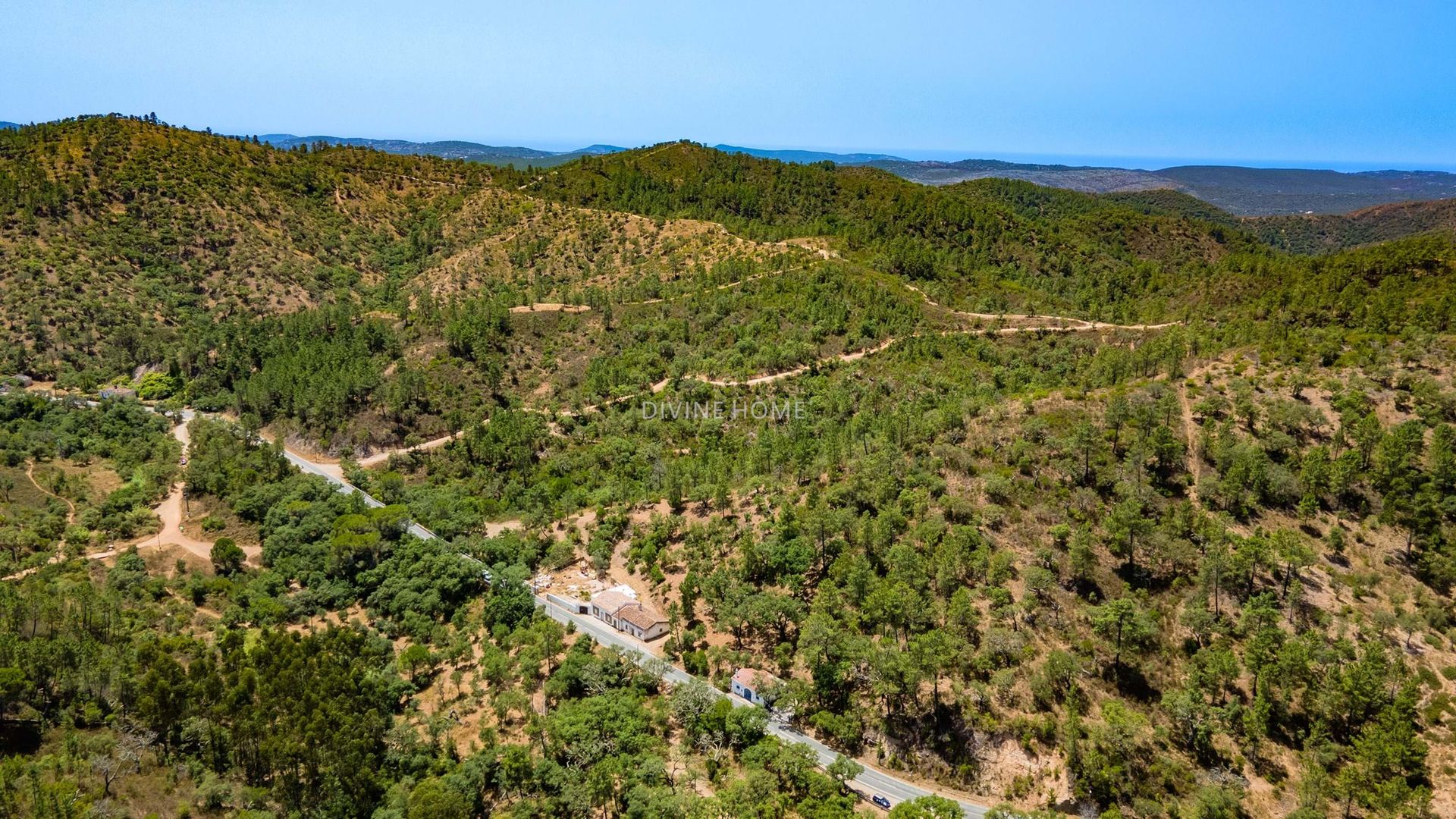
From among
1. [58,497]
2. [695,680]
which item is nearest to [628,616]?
[695,680]

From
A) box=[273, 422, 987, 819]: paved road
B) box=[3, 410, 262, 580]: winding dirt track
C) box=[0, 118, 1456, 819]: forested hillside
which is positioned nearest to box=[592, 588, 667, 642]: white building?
box=[273, 422, 987, 819]: paved road

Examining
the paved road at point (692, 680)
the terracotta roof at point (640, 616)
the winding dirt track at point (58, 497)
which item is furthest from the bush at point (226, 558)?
the terracotta roof at point (640, 616)

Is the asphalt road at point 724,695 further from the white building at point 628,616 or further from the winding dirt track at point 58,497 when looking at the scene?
the winding dirt track at point 58,497

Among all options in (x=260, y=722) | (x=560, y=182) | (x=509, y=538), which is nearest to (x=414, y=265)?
(x=560, y=182)

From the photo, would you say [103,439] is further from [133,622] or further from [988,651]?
[988,651]

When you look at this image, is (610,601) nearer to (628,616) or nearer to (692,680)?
(628,616)

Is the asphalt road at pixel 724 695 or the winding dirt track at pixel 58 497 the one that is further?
the winding dirt track at pixel 58 497
